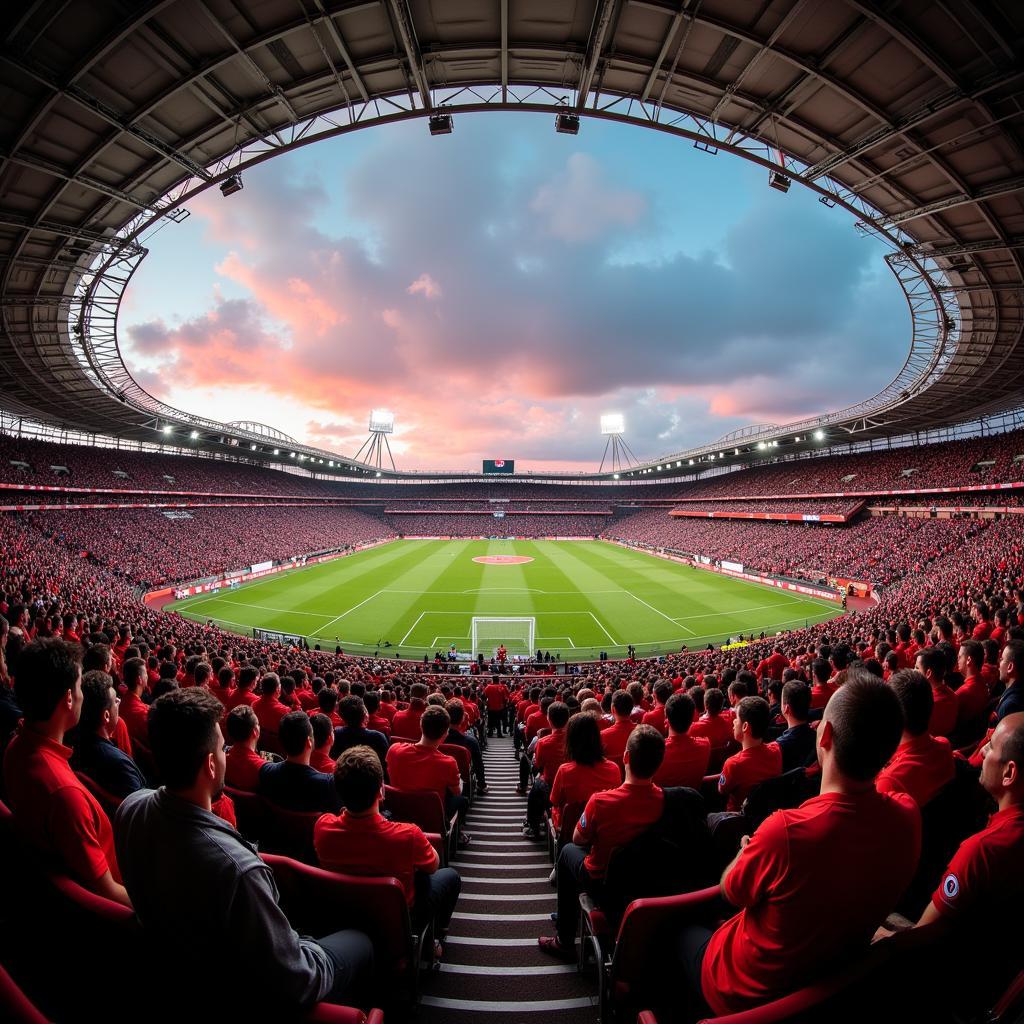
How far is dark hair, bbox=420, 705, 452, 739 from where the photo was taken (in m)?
4.91

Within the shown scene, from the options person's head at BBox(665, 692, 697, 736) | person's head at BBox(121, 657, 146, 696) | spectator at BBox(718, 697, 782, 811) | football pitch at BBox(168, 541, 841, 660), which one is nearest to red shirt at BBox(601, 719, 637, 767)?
person's head at BBox(665, 692, 697, 736)

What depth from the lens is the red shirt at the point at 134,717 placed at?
5.81m

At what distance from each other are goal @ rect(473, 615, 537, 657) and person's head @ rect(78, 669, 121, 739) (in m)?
21.3

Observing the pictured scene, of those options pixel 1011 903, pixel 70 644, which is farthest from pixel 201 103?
pixel 1011 903

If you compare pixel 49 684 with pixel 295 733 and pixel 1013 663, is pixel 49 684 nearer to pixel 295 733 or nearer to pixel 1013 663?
pixel 295 733

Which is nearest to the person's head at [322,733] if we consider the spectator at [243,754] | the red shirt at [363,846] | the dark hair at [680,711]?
the spectator at [243,754]

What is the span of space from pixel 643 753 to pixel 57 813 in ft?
10.9

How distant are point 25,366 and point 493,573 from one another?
3526 centimetres

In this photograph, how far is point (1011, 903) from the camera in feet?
7.16

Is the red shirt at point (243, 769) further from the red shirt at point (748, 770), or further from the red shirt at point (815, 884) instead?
the red shirt at point (748, 770)

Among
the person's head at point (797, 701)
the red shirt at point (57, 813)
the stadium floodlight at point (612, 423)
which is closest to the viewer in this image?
the red shirt at point (57, 813)

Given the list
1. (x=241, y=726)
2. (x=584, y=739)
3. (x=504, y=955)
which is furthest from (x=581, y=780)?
(x=241, y=726)

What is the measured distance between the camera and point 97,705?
153 inches

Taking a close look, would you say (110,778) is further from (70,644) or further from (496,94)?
(496,94)
